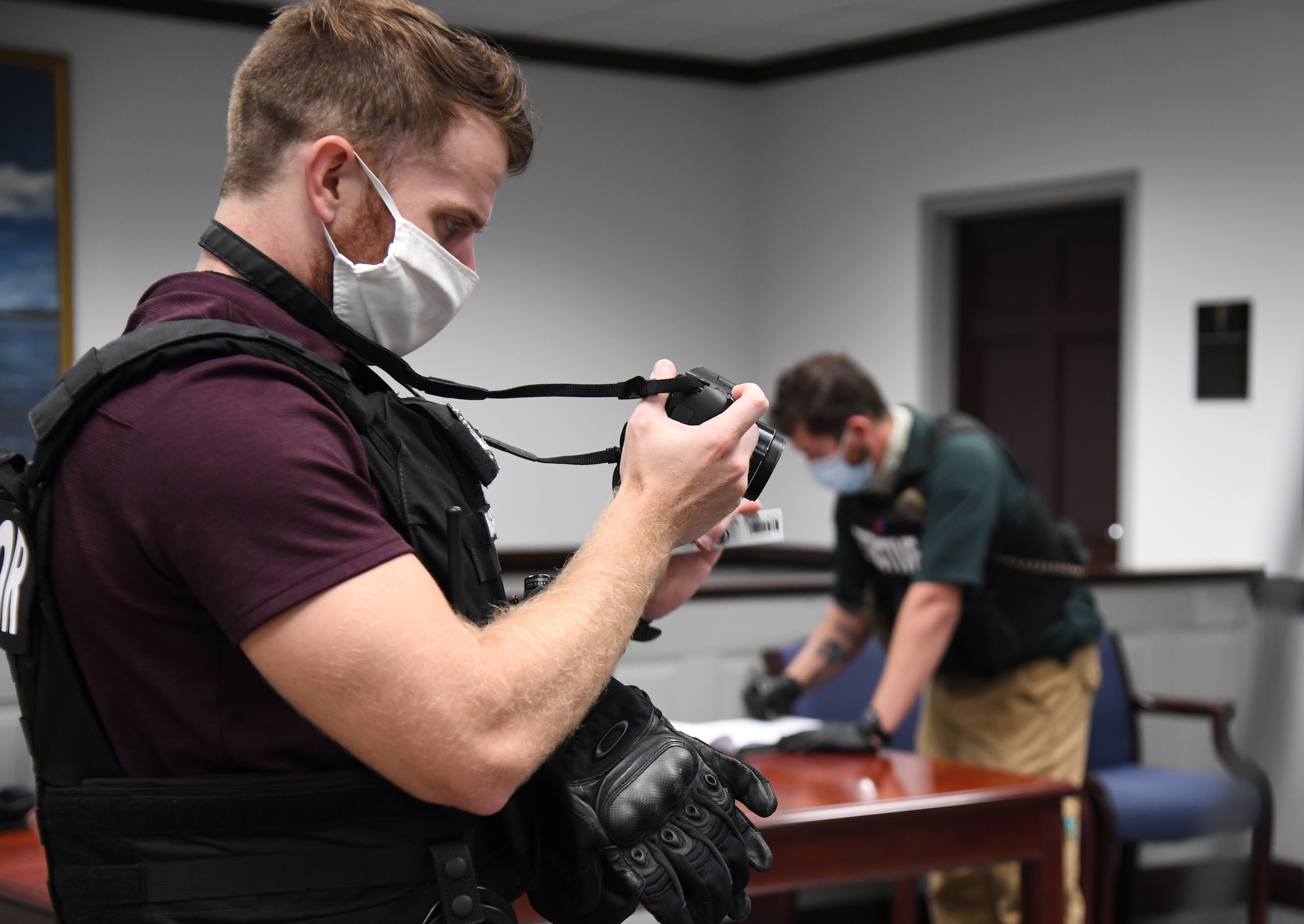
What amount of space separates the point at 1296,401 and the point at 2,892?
1.75 m

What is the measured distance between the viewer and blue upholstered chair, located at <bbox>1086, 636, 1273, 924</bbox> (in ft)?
10.9

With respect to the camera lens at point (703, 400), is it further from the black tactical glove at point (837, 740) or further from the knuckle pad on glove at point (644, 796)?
the black tactical glove at point (837, 740)

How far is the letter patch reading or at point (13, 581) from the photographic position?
3.09ft

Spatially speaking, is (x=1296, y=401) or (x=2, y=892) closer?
(x=1296, y=401)

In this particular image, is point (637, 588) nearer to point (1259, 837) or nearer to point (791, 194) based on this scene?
point (1259, 837)

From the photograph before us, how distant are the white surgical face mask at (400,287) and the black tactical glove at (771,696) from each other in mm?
1957

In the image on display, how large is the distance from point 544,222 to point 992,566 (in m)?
3.39

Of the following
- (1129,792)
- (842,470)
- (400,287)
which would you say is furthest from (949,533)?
(400,287)

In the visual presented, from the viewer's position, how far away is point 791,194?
20.8 feet

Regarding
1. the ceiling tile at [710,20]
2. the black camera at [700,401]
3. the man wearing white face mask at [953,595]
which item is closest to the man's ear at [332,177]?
the black camera at [700,401]

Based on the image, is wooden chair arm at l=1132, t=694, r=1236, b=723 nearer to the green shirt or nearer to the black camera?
the green shirt


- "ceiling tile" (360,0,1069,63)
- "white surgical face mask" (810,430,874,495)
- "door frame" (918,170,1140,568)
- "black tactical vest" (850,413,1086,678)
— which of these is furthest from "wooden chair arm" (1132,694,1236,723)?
"ceiling tile" (360,0,1069,63)

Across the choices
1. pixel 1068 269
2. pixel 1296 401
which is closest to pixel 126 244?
pixel 1068 269

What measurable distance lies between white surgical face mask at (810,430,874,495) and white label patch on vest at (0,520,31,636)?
218 cm
